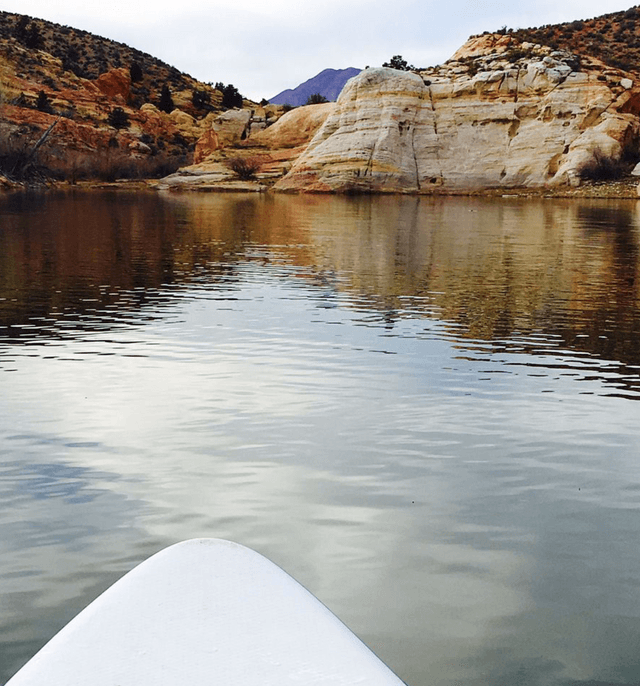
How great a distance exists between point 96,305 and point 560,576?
28.0ft

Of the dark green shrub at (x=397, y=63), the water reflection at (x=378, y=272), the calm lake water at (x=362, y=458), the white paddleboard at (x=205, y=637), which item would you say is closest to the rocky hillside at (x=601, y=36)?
the dark green shrub at (x=397, y=63)

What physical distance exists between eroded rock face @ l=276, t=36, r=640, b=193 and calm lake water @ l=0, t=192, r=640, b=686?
44.9 m

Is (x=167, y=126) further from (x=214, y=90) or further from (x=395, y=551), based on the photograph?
(x=395, y=551)

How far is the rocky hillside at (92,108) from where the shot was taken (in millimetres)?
59125

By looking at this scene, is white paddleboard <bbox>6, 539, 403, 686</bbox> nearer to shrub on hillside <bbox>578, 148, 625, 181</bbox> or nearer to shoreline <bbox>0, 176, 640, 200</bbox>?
shoreline <bbox>0, 176, 640, 200</bbox>

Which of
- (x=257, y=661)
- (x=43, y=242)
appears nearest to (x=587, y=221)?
(x=43, y=242)

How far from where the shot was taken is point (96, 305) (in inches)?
428

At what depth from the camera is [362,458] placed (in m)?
5.07

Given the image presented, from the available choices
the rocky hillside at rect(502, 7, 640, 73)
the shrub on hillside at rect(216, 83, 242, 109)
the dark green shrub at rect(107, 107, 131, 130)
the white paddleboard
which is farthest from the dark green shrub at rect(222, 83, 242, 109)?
the white paddleboard

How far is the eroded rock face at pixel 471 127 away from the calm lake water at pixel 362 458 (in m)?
44.9

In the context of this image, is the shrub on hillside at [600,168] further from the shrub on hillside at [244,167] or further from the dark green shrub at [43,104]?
the dark green shrub at [43,104]

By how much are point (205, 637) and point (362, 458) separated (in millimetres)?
2971

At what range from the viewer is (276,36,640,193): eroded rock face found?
178ft

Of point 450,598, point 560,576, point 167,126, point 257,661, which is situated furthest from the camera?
point 167,126
